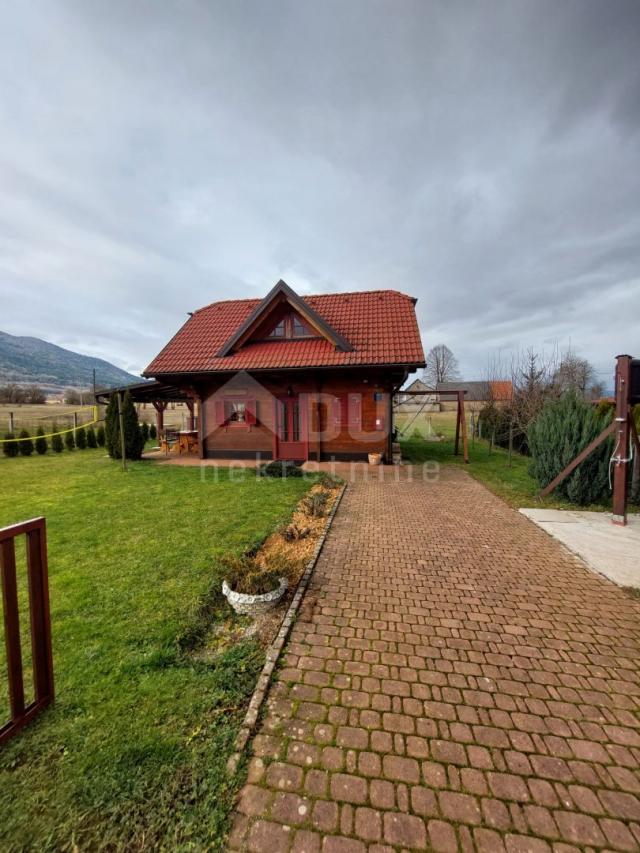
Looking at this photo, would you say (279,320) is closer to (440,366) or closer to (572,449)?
(572,449)

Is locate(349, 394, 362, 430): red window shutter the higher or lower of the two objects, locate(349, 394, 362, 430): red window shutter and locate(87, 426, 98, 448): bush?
the higher

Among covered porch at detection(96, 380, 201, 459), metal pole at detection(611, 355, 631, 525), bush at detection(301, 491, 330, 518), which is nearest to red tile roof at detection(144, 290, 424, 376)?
covered porch at detection(96, 380, 201, 459)

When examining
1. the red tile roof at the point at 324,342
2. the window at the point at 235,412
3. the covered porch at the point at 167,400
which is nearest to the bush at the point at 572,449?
the red tile roof at the point at 324,342

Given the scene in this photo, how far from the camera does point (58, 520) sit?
5.60m

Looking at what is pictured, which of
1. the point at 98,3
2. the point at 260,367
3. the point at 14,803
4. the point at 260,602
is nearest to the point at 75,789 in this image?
the point at 14,803

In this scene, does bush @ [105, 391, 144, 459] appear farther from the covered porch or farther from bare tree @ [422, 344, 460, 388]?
bare tree @ [422, 344, 460, 388]

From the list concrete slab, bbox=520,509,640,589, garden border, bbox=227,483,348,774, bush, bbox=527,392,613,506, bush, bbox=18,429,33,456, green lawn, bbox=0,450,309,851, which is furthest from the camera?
bush, bbox=18,429,33,456

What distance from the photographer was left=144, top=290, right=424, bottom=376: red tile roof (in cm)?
1035

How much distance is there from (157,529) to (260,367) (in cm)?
634

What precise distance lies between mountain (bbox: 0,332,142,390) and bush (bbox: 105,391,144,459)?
89.1 metres

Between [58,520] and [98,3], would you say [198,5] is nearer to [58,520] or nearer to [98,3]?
[98,3]

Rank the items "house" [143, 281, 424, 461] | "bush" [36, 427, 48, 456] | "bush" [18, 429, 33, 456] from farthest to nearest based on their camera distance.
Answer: "bush" [36, 427, 48, 456] → "bush" [18, 429, 33, 456] → "house" [143, 281, 424, 461]

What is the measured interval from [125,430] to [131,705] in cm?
1095

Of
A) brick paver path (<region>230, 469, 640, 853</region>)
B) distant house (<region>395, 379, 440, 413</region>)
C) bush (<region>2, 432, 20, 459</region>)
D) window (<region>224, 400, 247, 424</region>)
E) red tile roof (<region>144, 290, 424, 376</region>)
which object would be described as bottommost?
brick paver path (<region>230, 469, 640, 853</region>)
